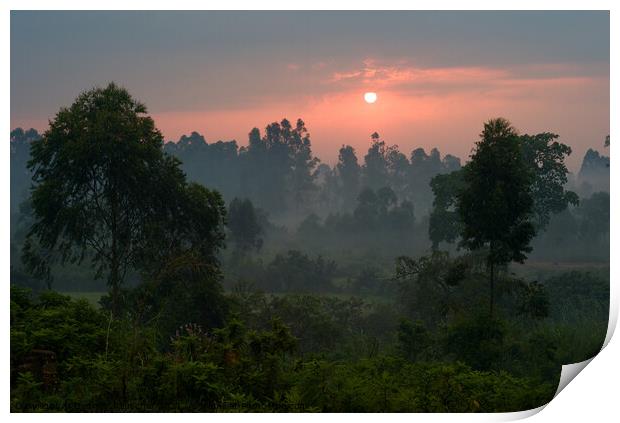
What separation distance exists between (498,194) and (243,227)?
31.4 feet

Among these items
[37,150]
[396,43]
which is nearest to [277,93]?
[396,43]

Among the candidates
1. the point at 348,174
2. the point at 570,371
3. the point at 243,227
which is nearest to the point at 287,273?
the point at 243,227

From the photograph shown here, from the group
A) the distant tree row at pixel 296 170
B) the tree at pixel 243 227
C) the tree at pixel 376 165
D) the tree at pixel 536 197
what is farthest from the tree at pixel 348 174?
the tree at pixel 243 227

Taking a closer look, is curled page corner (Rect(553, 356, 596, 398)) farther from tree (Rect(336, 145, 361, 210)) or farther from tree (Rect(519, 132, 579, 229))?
tree (Rect(336, 145, 361, 210))

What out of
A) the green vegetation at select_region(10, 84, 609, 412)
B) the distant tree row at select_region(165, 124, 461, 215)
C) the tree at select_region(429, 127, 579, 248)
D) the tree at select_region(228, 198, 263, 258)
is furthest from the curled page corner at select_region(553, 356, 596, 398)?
Answer: the tree at select_region(228, 198, 263, 258)

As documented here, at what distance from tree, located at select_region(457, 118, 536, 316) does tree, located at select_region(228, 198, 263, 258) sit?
843 centimetres

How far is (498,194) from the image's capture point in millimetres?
11695

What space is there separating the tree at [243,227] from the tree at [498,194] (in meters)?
8.43

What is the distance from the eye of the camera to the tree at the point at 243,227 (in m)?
19.8

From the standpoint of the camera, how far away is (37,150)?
1324 centimetres

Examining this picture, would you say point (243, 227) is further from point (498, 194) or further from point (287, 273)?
point (498, 194)

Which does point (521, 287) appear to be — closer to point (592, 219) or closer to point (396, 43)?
point (396, 43)
